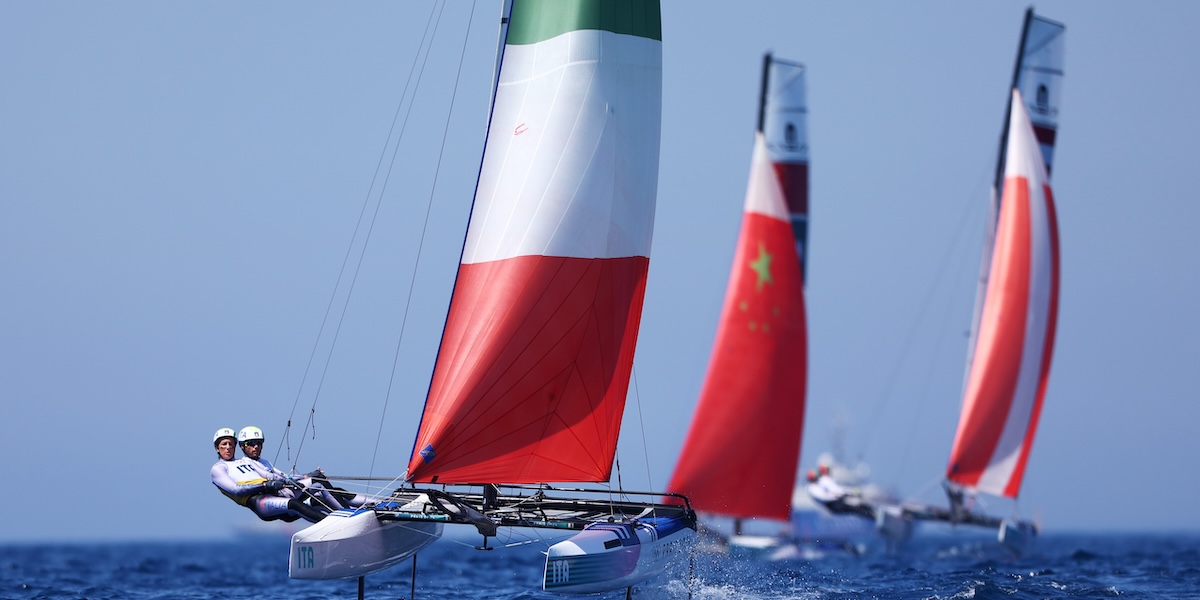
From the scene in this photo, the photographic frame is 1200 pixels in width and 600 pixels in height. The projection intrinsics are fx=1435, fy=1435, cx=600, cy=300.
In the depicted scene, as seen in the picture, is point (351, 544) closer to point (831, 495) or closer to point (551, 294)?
point (551, 294)

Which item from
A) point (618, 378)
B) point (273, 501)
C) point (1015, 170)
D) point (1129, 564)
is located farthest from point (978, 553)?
point (273, 501)

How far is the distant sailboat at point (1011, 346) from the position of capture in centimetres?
3106

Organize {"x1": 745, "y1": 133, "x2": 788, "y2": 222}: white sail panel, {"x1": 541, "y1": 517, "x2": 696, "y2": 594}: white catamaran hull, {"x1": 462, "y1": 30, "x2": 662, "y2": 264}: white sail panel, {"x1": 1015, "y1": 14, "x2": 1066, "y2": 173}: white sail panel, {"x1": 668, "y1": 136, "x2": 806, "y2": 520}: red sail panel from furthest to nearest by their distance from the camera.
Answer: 1. {"x1": 1015, "y1": 14, "x2": 1066, "y2": 173}: white sail panel
2. {"x1": 745, "y1": 133, "x2": 788, "y2": 222}: white sail panel
3. {"x1": 668, "y1": 136, "x2": 806, "y2": 520}: red sail panel
4. {"x1": 462, "y1": 30, "x2": 662, "y2": 264}: white sail panel
5. {"x1": 541, "y1": 517, "x2": 696, "y2": 594}: white catamaran hull

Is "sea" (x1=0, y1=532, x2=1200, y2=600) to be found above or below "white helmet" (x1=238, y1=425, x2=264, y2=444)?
below

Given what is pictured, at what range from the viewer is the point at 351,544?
531 inches

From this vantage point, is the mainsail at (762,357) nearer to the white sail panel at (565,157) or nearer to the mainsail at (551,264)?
the mainsail at (551,264)

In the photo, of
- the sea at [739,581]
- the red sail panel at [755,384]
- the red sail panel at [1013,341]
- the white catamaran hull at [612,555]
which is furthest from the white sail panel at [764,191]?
the white catamaran hull at [612,555]

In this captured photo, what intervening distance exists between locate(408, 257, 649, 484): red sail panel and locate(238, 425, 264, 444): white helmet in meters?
1.62

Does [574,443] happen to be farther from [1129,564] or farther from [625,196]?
[1129,564]

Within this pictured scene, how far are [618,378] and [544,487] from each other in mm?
1427

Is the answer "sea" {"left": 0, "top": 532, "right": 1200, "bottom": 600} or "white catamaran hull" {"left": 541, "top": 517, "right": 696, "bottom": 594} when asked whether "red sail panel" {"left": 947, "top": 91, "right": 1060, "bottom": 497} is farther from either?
"white catamaran hull" {"left": 541, "top": 517, "right": 696, "bottom": 594}

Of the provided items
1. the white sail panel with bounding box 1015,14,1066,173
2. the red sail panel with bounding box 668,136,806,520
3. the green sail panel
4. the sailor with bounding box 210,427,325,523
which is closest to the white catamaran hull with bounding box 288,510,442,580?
the sailor with bounding box 210,427,325,523

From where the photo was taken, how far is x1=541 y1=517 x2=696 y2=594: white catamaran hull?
12.9 meters

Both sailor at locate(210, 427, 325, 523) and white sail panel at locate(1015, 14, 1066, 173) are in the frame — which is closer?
sailor at locate(210, 427, 325, 523)
